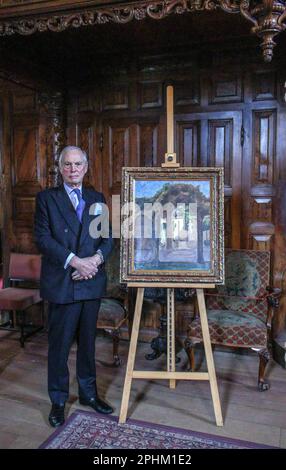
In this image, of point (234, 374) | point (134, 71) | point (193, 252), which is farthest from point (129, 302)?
point (134, 71)

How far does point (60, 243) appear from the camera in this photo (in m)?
2.47

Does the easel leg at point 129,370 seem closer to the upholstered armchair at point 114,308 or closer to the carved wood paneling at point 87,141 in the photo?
the upholstered armchair at point 114,308

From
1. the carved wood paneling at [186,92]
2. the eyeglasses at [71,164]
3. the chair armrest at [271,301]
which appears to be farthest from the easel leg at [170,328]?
the carved wood paneling at [186,92]

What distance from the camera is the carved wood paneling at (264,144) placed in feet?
11.6

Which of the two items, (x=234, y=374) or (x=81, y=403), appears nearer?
(x=81, y=403)

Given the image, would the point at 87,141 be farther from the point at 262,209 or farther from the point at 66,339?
the point at 66,339

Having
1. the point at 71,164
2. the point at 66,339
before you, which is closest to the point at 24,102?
the point at 71,164

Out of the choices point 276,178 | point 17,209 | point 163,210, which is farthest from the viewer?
point 17,209

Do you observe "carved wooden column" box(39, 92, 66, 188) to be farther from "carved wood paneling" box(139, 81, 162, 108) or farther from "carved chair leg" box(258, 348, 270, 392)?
"carved chair leg" box(258, 348, 270, 392)

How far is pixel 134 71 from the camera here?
3.87 metres

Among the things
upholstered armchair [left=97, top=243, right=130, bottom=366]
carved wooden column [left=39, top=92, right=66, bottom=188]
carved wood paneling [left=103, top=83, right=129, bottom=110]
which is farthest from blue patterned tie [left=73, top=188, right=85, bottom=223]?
carved wood paneling [left=103, top=83, right=129, bottom=110]

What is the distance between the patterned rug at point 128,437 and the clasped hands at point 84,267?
34.7 inches
